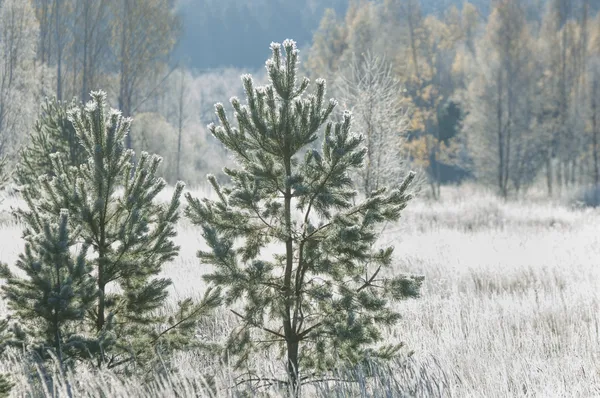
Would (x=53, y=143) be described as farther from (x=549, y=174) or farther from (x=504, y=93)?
(x=549, y=174)

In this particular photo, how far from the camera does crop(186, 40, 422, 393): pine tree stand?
3.37m

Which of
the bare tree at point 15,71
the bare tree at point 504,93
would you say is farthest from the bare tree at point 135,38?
the bare tree at point 504,93

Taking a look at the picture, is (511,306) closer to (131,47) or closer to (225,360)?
(225,360)

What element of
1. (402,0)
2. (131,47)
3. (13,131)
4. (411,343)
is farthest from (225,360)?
(402,0)

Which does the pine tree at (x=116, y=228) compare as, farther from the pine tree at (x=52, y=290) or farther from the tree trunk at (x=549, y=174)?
the tree trunk at (x=549, y=174)

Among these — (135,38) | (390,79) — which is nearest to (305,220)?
(390,79)

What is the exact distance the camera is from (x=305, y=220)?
3529 millimetres

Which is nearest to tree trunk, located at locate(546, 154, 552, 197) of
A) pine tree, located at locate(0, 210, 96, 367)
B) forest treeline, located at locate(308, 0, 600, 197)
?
forest treeline, located at locate(308, 0, 600, 197)

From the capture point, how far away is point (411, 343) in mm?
4758

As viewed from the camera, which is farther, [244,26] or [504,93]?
[244,26]

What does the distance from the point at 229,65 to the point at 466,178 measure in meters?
58.0

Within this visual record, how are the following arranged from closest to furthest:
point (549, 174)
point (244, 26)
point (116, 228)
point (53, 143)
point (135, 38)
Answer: point (116, 228) → point (53, 143) → point (135, 38) → point (549, 174) → point (244, 26)

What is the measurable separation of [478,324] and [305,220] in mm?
2550

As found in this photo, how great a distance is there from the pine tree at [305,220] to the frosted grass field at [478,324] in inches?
12.0
